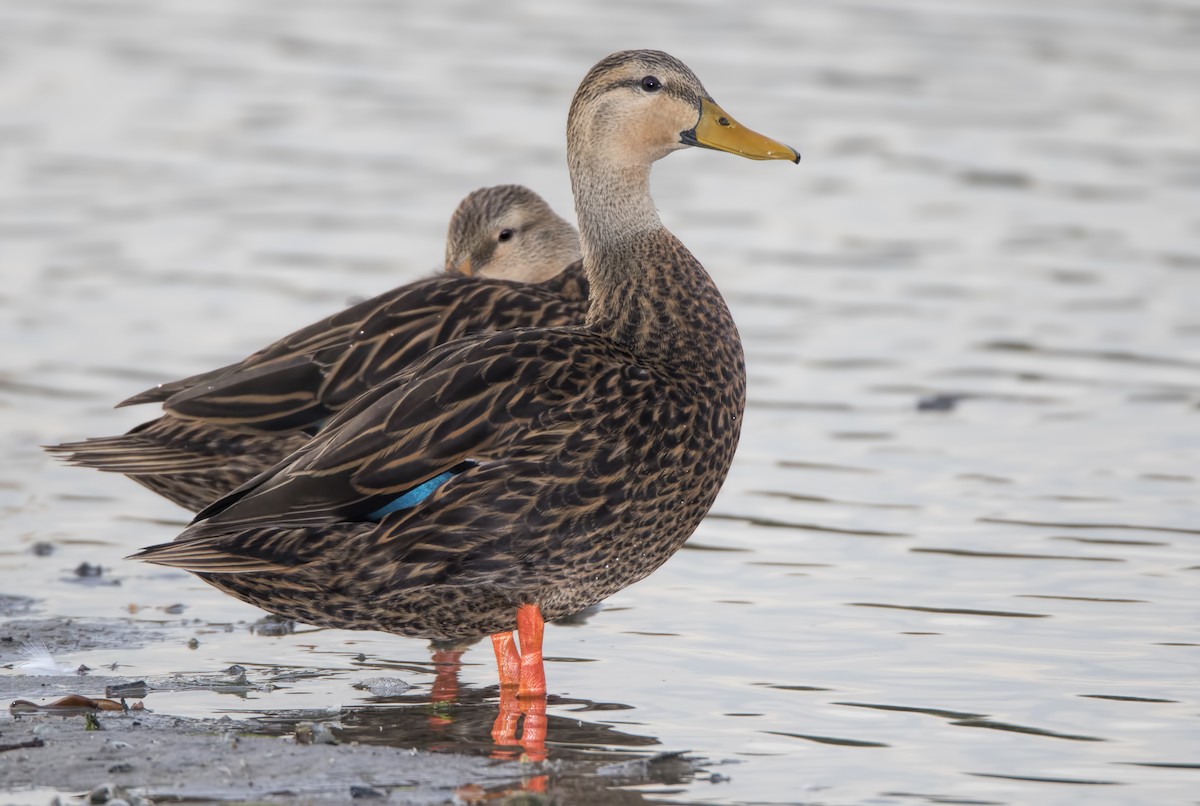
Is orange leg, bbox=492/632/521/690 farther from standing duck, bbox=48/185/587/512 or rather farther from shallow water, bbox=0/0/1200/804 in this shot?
standing duck, bbox=48/185/587/512

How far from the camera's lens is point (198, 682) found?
7191mm

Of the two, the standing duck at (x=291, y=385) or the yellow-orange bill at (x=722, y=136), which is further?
the standing duck at (x=291, y=385)

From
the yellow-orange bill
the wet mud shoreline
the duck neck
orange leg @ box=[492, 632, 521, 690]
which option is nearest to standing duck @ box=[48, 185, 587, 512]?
the duck neck

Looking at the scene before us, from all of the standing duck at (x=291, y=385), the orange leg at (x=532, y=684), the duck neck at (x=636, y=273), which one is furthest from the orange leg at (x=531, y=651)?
the standing duck at (x=291, y=385)

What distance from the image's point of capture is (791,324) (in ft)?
40.6

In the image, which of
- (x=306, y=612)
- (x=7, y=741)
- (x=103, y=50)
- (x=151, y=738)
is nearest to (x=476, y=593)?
(x=306, y=612)

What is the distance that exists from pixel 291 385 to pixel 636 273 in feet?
4.86

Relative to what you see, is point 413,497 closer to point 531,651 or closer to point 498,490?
point 498,490

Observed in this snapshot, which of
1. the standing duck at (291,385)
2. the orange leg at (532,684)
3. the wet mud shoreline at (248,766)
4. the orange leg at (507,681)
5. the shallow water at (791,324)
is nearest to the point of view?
the wet mud shoreline at (248,766)

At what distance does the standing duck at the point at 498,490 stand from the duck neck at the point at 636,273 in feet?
0.05

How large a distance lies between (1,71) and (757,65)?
6.75 metres

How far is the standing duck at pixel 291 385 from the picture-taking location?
7727 mm

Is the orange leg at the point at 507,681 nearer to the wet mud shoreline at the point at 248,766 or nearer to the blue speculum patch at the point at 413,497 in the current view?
the wet mud shoreline at the point at 248,766

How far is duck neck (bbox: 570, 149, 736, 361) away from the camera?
711 cm
